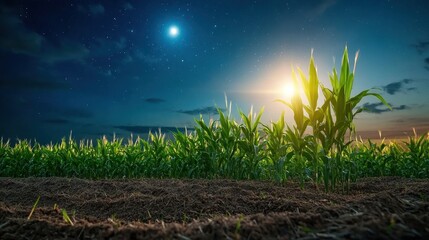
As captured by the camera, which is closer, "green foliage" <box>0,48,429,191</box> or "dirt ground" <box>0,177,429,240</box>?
"dirt ground" <box>0,177,429,240</box>

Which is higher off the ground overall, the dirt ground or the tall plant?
the tall plant

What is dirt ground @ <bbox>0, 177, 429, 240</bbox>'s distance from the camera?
1918 millimetres

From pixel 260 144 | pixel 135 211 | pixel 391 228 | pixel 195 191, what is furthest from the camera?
pixel 260 144

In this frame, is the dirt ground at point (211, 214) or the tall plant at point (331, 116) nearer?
the dirt ground at point (211, 214)

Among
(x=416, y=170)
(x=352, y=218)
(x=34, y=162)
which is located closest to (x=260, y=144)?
(x=416, y=170)

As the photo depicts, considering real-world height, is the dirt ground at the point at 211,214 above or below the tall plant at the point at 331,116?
below

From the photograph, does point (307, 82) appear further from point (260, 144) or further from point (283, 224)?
point (283, 224)

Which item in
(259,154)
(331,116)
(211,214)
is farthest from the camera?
(259,154)

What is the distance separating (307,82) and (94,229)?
3.53 m

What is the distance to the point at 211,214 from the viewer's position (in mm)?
3418

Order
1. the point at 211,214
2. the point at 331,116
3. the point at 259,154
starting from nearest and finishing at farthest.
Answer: the point at 211,214
the point at 331,116
the point at 259,154

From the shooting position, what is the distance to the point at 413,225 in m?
1.80

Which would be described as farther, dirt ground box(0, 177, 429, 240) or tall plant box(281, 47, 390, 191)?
tall plant box(281, 47, 390, 191)

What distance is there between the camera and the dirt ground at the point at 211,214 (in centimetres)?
192
